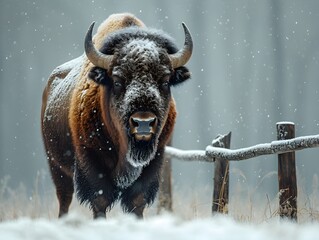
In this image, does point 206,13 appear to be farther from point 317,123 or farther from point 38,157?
point 38,157

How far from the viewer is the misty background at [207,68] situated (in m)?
35.4

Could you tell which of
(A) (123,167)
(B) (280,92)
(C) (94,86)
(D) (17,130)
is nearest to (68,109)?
(C) (94,86)

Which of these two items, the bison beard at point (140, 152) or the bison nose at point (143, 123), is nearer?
the bison nose at point (143, 123)

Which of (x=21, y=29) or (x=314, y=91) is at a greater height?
(x=21, y=29)

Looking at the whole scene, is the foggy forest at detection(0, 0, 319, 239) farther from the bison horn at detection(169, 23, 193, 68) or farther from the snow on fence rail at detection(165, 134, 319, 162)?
the bison horn at detection(169, 23, 193, 68)

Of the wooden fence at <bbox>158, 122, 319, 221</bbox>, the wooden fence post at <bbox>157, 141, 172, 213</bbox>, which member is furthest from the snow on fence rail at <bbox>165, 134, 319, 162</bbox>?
the wooden fence post at <bbox>157, 141, 172, 213</bbox>

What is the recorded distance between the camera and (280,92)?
1388 inches

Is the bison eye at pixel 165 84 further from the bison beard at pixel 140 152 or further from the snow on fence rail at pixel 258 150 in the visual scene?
the snow on fence rail at pixel 258 150

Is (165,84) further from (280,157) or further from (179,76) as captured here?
(280,157)

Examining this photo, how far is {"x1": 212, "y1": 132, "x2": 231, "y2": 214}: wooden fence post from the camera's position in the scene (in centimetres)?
683

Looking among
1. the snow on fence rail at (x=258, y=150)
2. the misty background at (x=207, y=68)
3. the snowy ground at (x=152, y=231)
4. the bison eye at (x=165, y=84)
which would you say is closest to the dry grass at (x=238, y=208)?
the snow on fence rail at (x=258, y=150)

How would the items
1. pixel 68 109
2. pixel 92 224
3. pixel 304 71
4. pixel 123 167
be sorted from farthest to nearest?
pixel 304 71 → pixel 68 109 → pixel 123 167 → pixel 92 224

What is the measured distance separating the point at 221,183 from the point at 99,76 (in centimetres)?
211

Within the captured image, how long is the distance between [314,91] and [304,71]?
158 centimetres
